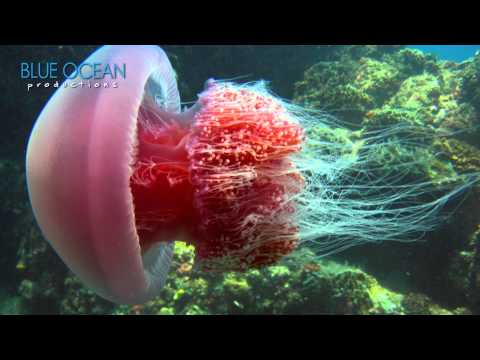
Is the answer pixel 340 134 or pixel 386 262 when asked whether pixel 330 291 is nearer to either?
pixel 386 262

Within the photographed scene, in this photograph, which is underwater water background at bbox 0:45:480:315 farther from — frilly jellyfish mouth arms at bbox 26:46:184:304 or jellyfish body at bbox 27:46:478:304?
frilly jellyfish mouth arms at bbox 26:46:184:304

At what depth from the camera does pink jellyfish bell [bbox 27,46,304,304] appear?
6.27ft

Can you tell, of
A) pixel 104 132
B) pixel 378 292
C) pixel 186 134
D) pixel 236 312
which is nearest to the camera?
pixel 104 132

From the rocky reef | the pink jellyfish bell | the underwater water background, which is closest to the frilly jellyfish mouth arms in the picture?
the pink jellyfish bell

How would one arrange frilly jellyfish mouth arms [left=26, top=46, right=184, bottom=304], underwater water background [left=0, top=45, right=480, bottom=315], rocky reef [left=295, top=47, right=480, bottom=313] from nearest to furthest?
frilly jellyfish mouth arms [left=26, top=46, right=184, bottom=304]
underwater water background [left=0, top=45, right=480, bottom=315]
rocky reef [left=295, top=47, right=480, bottom=313]

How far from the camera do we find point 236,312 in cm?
482

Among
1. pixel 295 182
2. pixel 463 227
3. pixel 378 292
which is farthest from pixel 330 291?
pixel 295 182

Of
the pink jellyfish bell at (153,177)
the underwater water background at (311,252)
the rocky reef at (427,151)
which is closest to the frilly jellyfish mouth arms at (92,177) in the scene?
the pink jellyfish bell at (153,177)

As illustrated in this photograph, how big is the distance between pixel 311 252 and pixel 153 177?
2859mm

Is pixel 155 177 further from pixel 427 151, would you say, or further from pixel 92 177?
pixel 427 151

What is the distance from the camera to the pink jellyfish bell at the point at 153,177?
1912mm

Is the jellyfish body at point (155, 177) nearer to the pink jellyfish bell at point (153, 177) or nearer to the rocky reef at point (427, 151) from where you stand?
the pink jellyfish bell at point (153, 177)

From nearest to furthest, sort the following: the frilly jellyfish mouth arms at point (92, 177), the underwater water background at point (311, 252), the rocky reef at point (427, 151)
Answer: the frilly jellyfish mouth arms at point (92, 177), the underwater water background at point (311, 252), the rocky reef at point (427, 151)
